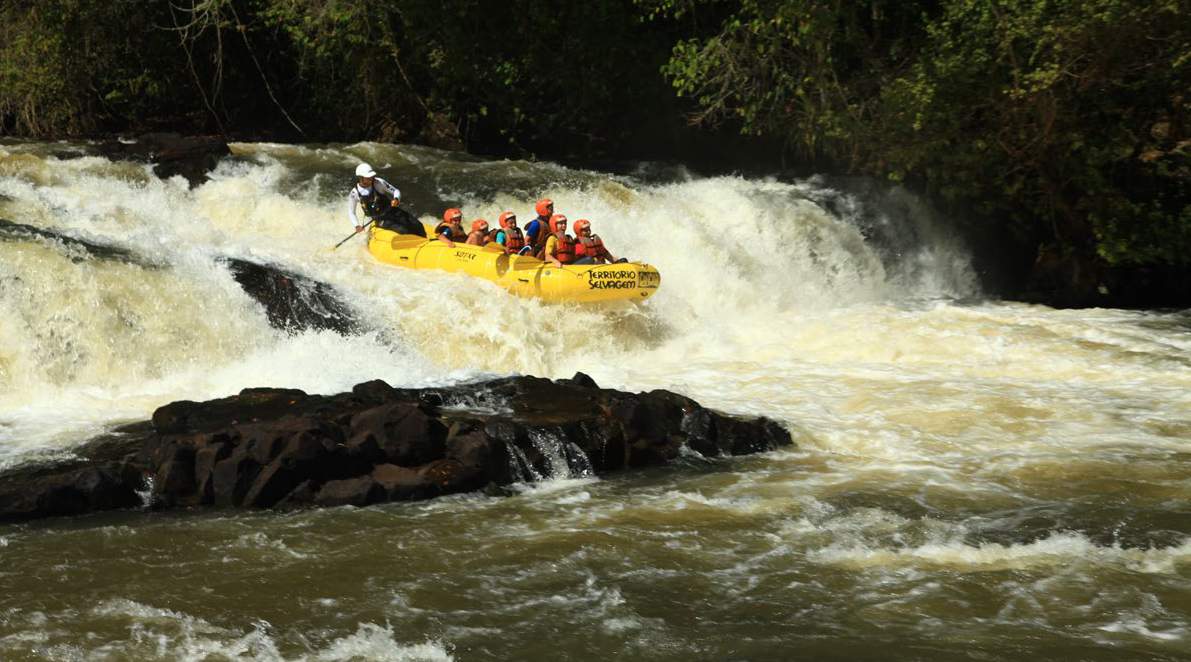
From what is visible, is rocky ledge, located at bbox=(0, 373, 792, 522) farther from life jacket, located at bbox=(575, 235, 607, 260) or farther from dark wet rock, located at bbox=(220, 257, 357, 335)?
life jacket, located at bbox=(575, 235, 607, 260)

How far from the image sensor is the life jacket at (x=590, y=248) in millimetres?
12930

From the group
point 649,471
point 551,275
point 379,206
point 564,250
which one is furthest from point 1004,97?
point 649,471

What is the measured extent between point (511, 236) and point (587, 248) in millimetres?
812

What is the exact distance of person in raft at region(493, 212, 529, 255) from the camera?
1324 centimetres

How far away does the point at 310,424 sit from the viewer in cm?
797

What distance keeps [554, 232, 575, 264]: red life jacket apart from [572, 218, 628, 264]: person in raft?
50 mm

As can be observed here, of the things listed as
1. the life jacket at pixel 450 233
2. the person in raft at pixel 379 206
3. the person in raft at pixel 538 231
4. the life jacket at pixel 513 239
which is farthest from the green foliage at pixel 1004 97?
the person in raft at pixel 379 206

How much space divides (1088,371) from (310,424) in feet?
21.8

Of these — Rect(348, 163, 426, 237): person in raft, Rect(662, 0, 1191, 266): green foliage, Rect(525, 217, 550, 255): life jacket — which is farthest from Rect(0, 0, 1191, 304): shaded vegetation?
Rect(348, 163, 426, 237): person in raft

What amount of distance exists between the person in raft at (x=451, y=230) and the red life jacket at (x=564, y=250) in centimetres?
113

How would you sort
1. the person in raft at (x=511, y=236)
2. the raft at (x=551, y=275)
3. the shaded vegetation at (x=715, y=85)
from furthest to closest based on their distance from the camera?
the shaded vegetation at (x=715, y=85) < the person in raft at (x=511, y=236) < the raft at (x=551, y=275)

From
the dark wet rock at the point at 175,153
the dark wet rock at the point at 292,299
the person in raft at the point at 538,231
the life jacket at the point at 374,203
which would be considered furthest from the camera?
the dark wet rock at the point at 175,153

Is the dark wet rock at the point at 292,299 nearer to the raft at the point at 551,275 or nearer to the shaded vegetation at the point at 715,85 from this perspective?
the raft at the point at 551,275

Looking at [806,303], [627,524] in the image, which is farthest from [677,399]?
[806,303]
